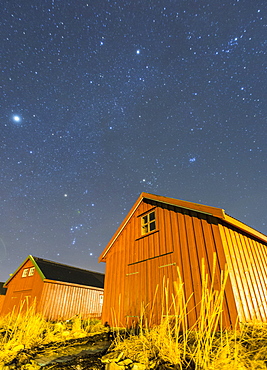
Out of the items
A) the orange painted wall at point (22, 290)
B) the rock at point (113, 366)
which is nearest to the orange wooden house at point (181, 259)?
the rock at point (113, 366)

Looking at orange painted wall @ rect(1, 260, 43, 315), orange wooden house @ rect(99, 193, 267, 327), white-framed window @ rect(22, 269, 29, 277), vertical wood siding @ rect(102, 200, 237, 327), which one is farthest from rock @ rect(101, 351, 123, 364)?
white-framed window @ rect(22, 269, 29, 277)

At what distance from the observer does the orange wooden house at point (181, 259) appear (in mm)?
6891

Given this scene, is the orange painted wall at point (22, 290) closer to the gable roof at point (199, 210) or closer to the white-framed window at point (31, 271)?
the white-framed window at point (31, 271)

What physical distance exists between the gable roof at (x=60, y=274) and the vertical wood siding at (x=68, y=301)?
58 cm

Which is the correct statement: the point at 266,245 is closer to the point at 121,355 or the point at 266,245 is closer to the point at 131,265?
the point at 131,265

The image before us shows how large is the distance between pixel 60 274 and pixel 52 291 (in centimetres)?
234

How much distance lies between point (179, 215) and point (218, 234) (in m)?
2.04

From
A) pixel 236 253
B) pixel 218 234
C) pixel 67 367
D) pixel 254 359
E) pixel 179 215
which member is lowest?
pixel 67 367

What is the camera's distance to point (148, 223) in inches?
425

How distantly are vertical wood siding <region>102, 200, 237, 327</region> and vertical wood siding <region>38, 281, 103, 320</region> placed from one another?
31.0 feet

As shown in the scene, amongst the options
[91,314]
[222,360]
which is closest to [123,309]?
[222,360]

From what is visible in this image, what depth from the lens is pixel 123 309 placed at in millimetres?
10055

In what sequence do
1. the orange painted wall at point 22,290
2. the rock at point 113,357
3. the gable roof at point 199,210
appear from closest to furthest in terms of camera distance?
the rock at point 113,357 < the gable roof at point 199,210 < the orange painted wall at point 22,290

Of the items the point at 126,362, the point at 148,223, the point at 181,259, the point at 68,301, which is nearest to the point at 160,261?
the point at 181,259
